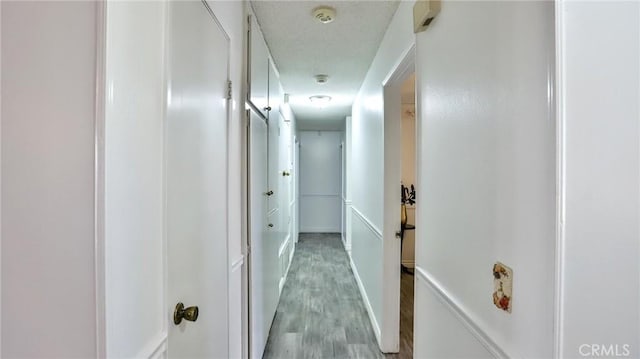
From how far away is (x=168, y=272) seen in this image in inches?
37.9

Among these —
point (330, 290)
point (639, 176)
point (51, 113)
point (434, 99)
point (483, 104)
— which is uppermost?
point (434, 99)

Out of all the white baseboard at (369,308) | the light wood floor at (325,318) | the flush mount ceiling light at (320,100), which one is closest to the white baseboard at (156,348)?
the light wood floor at (325,318)

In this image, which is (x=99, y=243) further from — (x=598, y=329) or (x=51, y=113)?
(x=598, y=329)

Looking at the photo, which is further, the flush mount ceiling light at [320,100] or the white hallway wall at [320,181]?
the white hallway wall at [320,181]

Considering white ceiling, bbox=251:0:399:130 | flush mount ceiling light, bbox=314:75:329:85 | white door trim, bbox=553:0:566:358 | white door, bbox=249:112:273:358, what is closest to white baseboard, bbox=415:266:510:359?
white door trim, bbox=553:0:566:358

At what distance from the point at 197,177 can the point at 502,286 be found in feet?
3.55

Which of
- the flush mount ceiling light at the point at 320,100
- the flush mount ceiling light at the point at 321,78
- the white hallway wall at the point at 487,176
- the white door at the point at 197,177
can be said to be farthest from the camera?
the flush mount ceiling light at the point at 320,100

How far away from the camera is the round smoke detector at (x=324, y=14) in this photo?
1933 millimetres

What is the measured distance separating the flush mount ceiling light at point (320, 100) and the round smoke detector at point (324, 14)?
2154 millimetres

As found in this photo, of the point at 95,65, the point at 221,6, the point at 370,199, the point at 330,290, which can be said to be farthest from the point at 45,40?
the point at 330,290

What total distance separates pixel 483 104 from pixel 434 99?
447mm

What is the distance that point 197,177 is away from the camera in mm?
1204

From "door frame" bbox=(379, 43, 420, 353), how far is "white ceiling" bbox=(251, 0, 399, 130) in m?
0.42

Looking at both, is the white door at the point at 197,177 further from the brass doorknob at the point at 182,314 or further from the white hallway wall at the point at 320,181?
the white hallway wall at the point at 320,181
